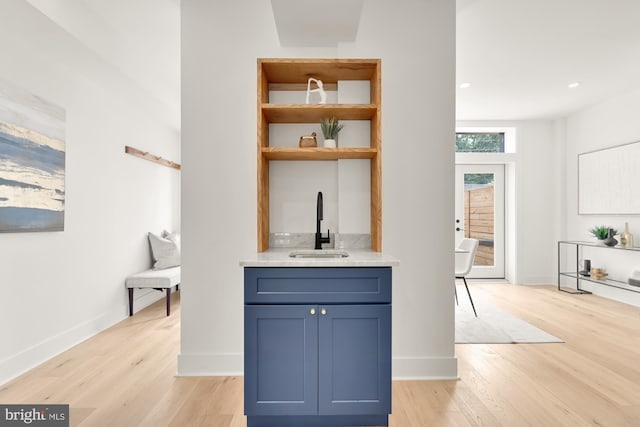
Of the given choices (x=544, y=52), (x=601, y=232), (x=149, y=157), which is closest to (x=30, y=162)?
(x=149, y=157)

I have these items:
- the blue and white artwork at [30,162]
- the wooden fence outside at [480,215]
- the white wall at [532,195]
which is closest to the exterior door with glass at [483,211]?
the wooden fence outside at [480,215]

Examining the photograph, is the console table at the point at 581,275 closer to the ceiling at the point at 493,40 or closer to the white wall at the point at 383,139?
the ceiling at the point at 493,40

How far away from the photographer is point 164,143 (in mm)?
5012

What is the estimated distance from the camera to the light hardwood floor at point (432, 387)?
1.99 metres

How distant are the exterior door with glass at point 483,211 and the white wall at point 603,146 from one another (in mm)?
975

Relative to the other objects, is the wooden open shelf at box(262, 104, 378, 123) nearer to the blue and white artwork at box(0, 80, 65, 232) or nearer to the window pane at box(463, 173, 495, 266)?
the blue and white artwork at box(0, 80, 65, 232)

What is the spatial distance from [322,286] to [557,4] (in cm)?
278

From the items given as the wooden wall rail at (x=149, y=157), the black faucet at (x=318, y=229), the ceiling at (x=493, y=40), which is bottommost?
the black faucet at (x=318, y=229)

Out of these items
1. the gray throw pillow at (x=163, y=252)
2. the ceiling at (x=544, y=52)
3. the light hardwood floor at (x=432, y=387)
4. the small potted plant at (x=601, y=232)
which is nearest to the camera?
the light hardwood floor at (x=432, y=387)

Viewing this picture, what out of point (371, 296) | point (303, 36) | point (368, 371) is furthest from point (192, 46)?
point (368, 371)

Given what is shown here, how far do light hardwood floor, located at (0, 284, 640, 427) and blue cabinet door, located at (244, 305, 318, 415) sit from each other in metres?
0.30

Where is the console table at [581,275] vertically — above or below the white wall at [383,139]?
below

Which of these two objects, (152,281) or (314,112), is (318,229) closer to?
(314,112)

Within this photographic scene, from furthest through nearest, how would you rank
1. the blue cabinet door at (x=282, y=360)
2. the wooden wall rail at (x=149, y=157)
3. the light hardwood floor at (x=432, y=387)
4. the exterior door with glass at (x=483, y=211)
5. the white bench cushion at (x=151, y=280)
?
the exterior door with glass at (x=483, y=211), the wooden wall rail at (x=149, y=157), the white bench cushion at (x=151, y=280), the light hardwood floor at (x=432, y=387), the blue cabinet door at (x=282, y=360)
